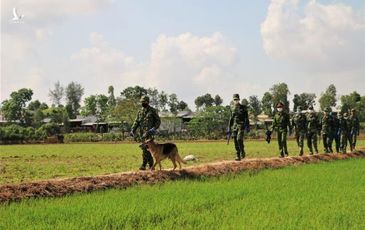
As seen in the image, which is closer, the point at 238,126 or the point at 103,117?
the point at 238,126

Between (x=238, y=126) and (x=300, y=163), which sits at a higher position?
(x=238, y=126)

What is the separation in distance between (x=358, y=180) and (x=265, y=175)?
7.04ft

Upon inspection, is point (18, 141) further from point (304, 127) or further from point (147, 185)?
point (147, 185)

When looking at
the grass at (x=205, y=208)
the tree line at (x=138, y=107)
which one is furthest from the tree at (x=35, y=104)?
the grass at (x=205, y=208)

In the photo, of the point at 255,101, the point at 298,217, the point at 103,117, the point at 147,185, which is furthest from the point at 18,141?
the point at 298,217

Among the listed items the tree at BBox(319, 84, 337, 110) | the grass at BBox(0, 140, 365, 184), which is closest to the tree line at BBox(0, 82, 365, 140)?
the tree at BBox(319, 84, 337, 110)

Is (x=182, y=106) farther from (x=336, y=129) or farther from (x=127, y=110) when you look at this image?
(x=336, y=129)

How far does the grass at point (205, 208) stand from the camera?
6309mm

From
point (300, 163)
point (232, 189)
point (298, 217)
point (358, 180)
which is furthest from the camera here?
point (300, 163)

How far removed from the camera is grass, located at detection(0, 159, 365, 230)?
6.31 metres

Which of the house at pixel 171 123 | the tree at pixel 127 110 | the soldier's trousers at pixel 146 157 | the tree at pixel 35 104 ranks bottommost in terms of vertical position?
the soldier's trousers at pixel 146 157

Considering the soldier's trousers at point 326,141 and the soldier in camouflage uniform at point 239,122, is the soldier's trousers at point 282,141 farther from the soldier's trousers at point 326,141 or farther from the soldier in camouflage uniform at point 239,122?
the soldier's trousers at point 326,141

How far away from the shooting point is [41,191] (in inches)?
344

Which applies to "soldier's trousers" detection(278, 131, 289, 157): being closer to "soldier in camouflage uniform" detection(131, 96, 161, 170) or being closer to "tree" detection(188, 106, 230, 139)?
"soldier in camouflage uniform" detection(131, 96, 161, 170)
